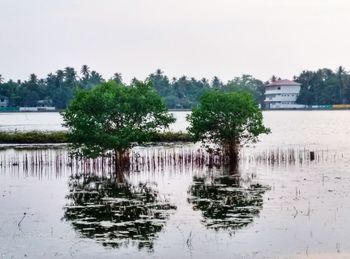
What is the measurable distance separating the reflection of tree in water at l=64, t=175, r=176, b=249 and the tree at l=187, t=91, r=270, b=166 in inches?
435

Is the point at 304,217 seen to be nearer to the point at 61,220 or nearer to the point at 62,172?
the point at 61,220

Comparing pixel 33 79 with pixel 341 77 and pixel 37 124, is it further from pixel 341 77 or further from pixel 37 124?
pixel 341 77

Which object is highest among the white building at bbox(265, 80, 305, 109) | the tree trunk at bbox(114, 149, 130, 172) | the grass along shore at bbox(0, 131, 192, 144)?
the white building at bbox(265, 80, 305, 109)

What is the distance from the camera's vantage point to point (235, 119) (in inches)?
1689

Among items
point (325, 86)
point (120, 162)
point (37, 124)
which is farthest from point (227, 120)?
point (325, 86)

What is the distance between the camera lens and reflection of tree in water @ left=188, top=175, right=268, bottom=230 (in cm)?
2250

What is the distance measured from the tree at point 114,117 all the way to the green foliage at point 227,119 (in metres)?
4.73

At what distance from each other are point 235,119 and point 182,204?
685 inches

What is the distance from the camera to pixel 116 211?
2483cm

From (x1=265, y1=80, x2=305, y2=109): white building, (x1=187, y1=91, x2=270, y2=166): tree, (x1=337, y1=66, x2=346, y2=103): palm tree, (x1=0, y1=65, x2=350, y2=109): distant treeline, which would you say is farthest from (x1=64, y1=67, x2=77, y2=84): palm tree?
(x1=187, y1=91, x2=270, y2=166): tree

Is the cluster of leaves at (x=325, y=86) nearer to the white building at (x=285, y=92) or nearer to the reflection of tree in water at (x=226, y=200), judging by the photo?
the white building at (x=285, y=92)

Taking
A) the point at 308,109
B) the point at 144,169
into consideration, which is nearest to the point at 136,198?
the point at 144,169

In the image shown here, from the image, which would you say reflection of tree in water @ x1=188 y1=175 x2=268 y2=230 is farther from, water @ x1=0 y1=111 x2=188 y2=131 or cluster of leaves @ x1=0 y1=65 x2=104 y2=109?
cluster of leaves @ x1=0 y1=65 x2=104 y2=109

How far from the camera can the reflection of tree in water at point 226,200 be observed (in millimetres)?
22500
